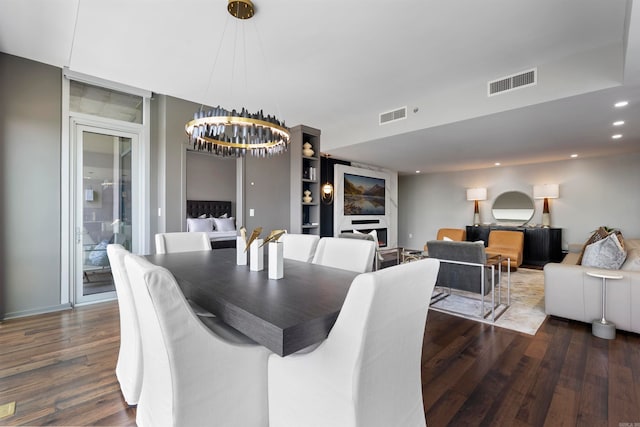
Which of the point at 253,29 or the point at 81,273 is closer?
the point at 253,29

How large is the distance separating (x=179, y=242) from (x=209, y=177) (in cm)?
334

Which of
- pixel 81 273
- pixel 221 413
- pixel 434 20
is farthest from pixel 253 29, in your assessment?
pixel 81 273

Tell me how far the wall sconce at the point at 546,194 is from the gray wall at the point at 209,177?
22.9 feet

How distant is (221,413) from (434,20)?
3.14 metres

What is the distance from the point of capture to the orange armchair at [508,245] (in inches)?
226

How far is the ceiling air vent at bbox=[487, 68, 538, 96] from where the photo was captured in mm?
3222

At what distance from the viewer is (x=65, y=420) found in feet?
5.34

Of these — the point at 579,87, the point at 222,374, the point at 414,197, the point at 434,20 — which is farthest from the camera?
the point at 414,197

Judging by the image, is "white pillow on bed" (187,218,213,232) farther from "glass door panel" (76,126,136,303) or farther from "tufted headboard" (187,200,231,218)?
"glass door panel" (76,126,136,303)

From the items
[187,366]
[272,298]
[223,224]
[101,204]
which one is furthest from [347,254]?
[223,224]

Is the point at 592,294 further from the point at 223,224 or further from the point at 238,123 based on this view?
the point at 223,224

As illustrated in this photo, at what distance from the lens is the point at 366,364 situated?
3.53ft

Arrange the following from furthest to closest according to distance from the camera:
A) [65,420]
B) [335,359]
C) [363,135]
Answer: [363,135] < [65,420] < [335,359]

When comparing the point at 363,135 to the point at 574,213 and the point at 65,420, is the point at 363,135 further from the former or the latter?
the point at 574,213
